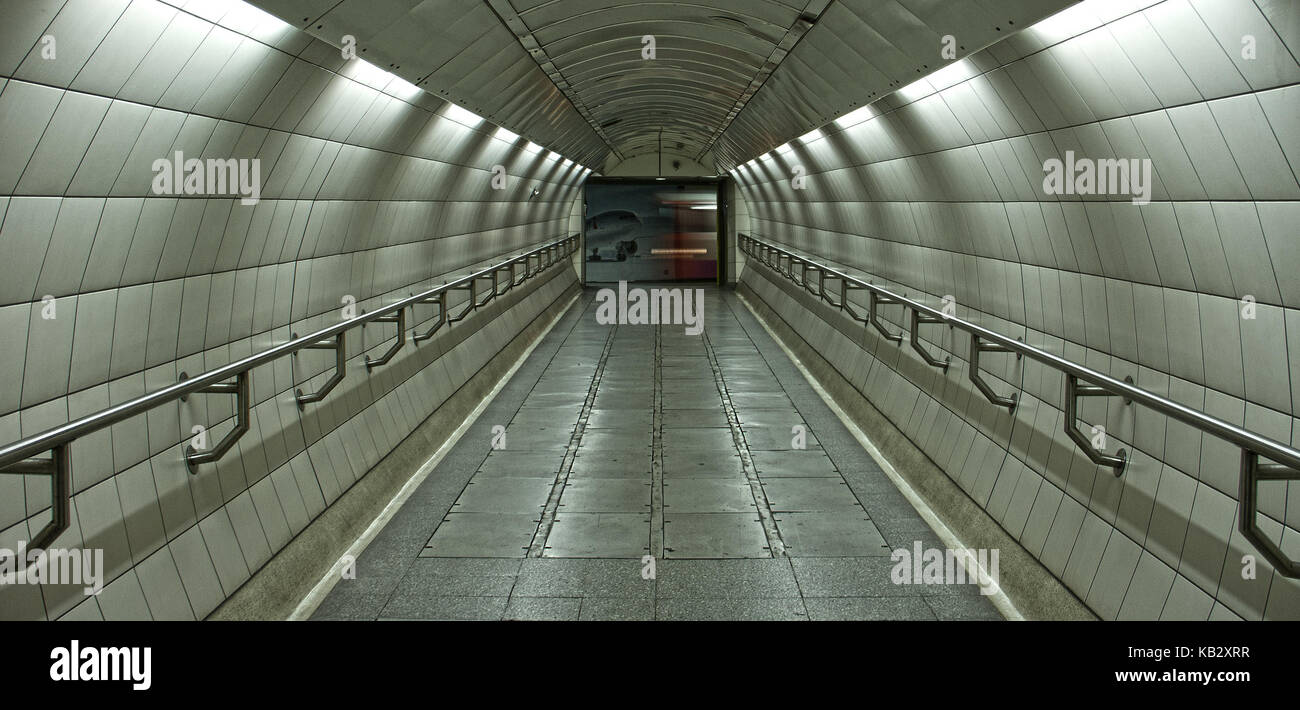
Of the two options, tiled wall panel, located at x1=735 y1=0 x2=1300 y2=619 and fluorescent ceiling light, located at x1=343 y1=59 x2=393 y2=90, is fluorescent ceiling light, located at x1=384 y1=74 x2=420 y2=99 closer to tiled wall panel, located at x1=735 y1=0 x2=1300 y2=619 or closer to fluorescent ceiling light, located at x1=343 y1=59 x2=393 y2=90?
fluorescent ceiling light, located at x1=343 y1=59 x2=393 y2=90

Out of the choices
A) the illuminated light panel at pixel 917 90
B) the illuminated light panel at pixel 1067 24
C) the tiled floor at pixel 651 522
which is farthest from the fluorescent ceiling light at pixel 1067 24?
the tiled floor at pixel 651 522

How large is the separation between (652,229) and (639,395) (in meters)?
15.6

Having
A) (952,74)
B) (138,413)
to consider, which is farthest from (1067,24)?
(138,413)

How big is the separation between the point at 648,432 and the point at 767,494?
86.8 inches

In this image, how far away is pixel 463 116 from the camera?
9281 mm

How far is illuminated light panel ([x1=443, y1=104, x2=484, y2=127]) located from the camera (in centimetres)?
873

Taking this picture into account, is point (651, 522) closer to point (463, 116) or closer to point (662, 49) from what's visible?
point (463, 116)

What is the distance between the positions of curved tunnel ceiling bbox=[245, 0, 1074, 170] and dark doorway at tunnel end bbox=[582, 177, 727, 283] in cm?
1176

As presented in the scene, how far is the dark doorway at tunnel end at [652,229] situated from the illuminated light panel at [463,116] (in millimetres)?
16091

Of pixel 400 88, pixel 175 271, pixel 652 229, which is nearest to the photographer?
pixel 175 271

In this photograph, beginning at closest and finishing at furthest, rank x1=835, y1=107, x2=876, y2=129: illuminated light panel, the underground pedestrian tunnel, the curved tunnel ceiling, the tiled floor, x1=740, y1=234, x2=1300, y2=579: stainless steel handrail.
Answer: x1=740, y1=234, x2=1300, y2=579: stainless steel handrail
the underground pedestrian tunnel
the curved tunnel ceiling
the tiled floor
x1=835, y1=107, x2=876, y2=129: illuminated light panel

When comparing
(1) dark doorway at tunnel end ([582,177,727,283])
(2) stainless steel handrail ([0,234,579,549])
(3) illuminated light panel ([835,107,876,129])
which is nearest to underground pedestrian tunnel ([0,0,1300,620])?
(2) stainless steel handrail ([0,234,579,549])

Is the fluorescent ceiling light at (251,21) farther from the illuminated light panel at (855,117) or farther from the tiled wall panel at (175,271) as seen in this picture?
the illuminated light panel at (855,117)
